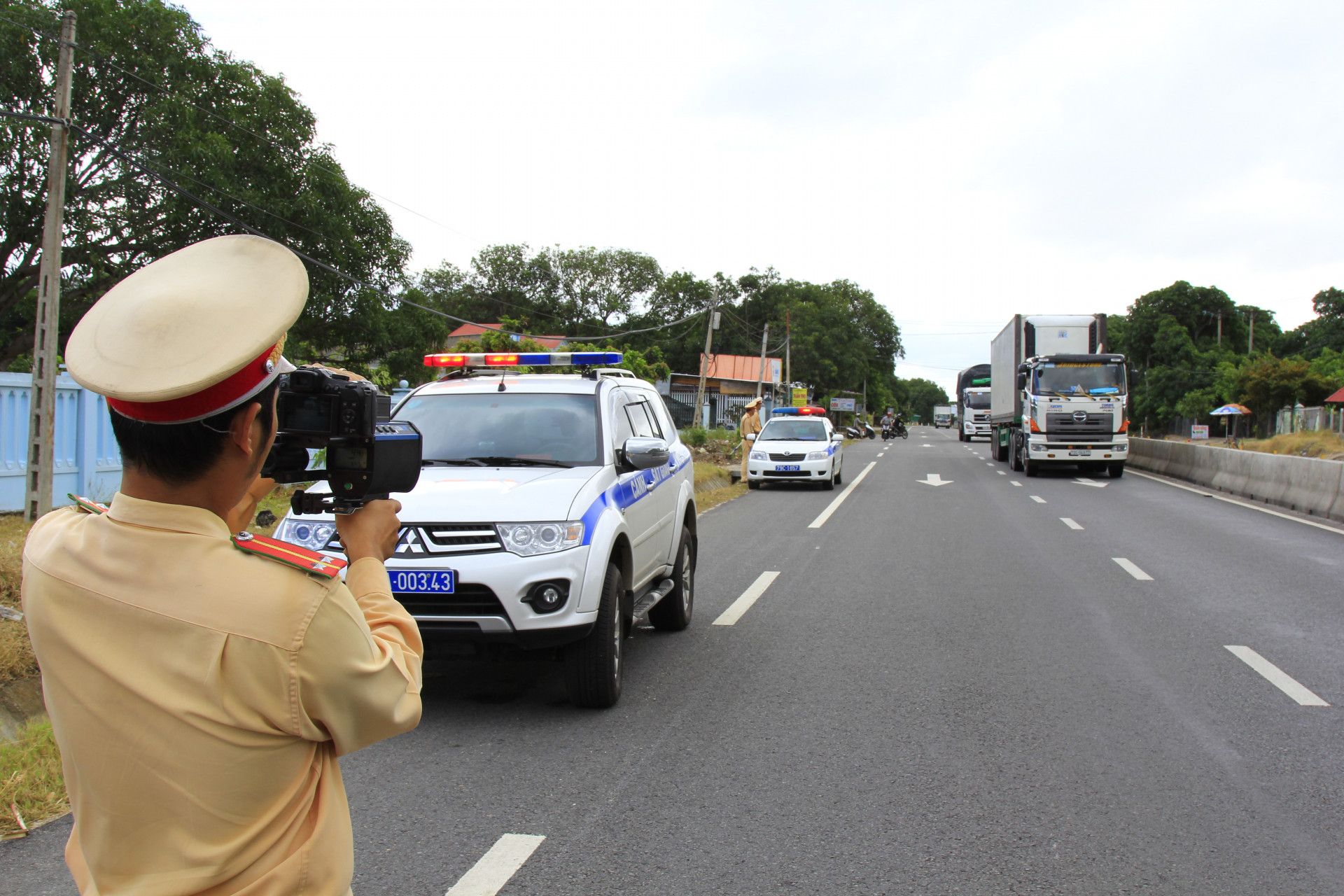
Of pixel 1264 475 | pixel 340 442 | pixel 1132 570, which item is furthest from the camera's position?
pixel 1264 475

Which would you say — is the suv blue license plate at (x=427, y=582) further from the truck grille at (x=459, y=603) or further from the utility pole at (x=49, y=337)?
the utility pole at (x=49, y=337)

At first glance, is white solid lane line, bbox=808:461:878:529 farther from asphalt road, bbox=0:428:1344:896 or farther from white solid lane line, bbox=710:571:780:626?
asphalt road, bbox=0:428:1344:896

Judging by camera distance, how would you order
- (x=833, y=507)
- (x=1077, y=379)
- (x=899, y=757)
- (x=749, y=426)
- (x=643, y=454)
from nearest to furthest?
(x=899, y=757) → (x=643, y=454) → (x=833, y=507) → (x=749, y=426) → (x=1077, y=379)

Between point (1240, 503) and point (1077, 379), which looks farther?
point (1077, 379)

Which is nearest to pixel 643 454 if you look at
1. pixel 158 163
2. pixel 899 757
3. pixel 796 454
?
pixel 899 757

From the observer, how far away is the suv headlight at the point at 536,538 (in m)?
5.00

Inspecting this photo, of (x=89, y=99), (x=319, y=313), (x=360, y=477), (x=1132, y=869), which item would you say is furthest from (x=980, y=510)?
(x=89, y=99)

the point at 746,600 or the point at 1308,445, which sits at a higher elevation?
the point at 1308,445

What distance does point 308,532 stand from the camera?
5195mm

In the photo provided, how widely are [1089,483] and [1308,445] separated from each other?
1736 centimetres

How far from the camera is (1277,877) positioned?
3.47 metres

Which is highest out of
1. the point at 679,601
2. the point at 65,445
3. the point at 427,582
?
the point at 65,445

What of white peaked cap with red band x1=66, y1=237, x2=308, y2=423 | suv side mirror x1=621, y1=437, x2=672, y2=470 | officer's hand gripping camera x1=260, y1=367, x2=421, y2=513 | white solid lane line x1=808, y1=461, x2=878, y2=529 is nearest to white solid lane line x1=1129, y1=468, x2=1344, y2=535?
white solid lane line x1=808, y1=461, x2=878, y2=529

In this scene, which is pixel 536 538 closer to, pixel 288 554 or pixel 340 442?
pixel 340 442
